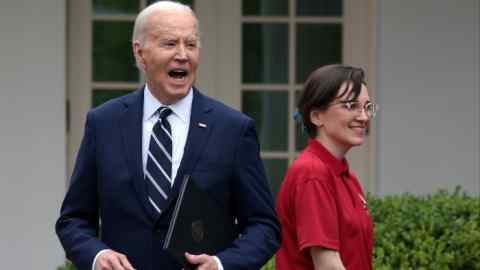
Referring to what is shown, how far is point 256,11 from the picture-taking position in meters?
8.44

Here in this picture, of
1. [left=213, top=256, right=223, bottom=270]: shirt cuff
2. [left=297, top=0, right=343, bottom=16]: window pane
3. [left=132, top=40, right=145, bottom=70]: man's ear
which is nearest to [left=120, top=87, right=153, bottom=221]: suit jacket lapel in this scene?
[left=132, top=40, right=145, bottom=70]: man's ear

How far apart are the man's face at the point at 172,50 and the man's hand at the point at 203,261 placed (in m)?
0.53

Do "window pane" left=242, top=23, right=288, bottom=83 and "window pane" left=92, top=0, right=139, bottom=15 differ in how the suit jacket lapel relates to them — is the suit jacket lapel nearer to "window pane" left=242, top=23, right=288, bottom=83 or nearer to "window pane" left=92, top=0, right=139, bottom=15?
"window pane" left=92, top=0, right=139, bottom=15

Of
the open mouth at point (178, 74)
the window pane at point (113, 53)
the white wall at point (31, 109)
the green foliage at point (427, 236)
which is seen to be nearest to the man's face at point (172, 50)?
the open mouth at point (178, 74)

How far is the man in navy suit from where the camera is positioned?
160 inches

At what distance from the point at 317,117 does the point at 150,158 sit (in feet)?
2.12

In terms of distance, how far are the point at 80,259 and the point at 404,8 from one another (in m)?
4.62

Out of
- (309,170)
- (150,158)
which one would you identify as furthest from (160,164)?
(309,170)

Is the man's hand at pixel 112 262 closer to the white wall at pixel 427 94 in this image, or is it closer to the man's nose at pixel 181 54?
the man's nose at pixel 181 54

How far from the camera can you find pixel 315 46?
8.48 m

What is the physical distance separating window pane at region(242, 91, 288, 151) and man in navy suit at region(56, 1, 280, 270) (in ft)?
13.9

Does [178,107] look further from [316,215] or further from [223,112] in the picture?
[316,215]

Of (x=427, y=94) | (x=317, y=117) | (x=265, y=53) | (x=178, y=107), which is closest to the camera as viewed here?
(x=178, y=107)

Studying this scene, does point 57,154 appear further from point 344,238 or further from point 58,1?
point 344,238
